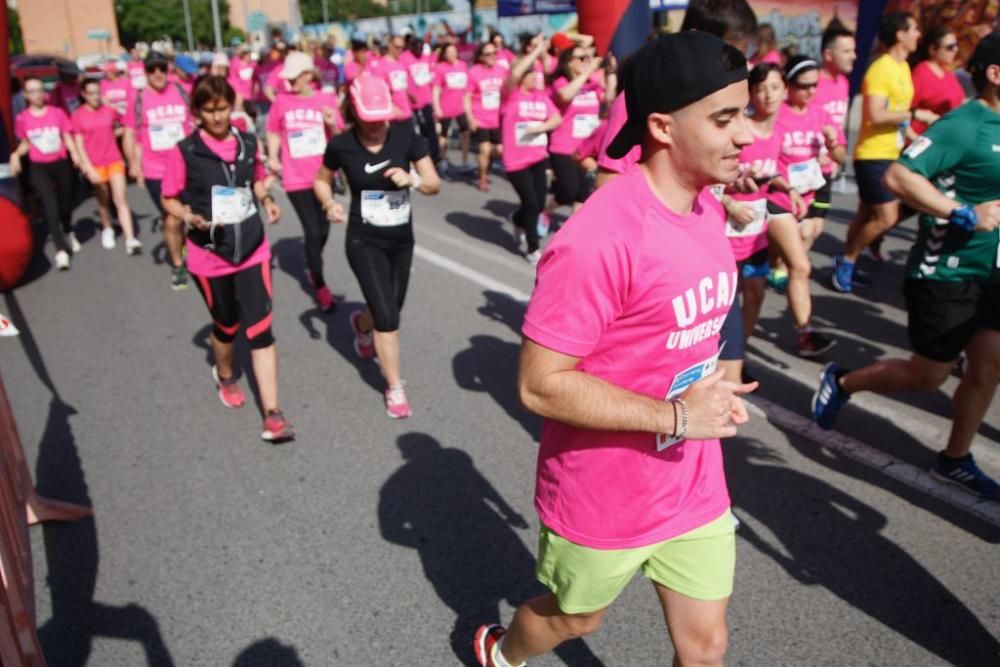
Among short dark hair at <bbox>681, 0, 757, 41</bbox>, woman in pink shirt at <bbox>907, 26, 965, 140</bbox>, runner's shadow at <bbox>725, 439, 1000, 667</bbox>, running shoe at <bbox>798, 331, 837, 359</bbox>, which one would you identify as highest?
short dark hair at <bbox>681, 0, 757, 41</bbox>

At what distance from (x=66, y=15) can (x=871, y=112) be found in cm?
7452

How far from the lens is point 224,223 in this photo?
4625 millimetres

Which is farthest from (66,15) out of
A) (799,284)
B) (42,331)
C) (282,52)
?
(799,284)

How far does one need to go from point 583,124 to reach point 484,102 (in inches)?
156

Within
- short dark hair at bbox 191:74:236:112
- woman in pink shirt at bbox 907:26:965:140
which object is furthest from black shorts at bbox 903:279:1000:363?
woman in pink shirt at bbox 907:26:965:140

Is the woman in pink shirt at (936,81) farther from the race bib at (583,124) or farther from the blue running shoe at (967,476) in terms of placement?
the blue running shoe at (967,476)

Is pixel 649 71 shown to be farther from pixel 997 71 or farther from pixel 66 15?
pixel 66 15

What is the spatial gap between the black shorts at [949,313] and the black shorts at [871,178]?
11.0ft

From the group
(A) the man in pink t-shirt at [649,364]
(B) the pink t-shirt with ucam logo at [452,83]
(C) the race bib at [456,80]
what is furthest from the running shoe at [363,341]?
(C) the race bib at [456,80]

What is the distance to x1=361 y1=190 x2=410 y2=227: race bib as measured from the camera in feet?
15.9

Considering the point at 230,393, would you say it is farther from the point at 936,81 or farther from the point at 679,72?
the point at 936,81

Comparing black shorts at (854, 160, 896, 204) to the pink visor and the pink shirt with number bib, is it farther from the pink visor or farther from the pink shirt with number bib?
the pink shirt with number bib

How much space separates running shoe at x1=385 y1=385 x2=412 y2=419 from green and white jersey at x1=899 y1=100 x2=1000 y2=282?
2843 mm

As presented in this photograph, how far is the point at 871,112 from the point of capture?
6.73 meters
